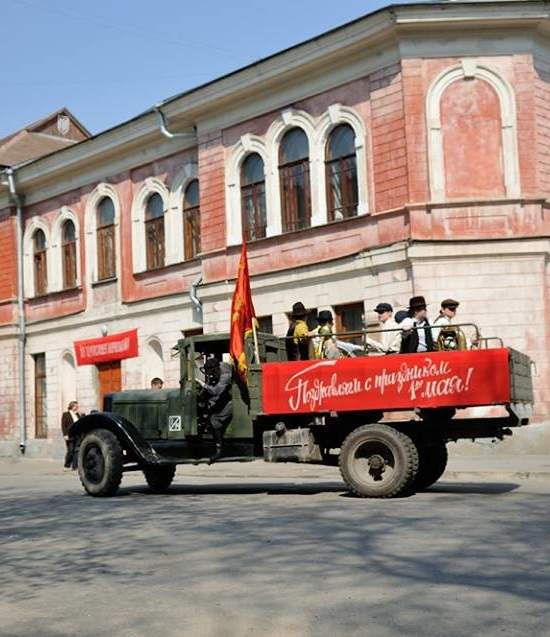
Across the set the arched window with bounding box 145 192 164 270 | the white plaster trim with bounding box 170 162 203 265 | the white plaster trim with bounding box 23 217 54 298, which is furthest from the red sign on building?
the white plaster trim with bounding box 23 217 54 298

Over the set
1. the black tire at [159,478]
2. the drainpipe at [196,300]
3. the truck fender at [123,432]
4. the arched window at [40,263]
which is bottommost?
the black tire at [159,478]

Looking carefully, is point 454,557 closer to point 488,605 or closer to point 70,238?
point 488,605

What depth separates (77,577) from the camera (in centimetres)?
730

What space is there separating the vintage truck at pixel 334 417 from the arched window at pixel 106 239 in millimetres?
15106

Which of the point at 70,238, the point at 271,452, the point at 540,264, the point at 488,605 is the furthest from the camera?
the point at 70,238

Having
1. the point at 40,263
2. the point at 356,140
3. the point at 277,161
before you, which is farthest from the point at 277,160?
the point at 40,263

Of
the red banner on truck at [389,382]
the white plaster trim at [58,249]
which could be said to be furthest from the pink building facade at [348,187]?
the red banner on truck at [389,382]

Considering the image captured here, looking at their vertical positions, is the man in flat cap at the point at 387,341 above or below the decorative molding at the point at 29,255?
below

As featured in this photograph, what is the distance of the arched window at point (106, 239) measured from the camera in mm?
29094

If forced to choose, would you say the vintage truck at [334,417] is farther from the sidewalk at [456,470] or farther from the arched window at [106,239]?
the arched window at [106,239]

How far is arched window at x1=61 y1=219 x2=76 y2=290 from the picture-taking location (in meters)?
30.7

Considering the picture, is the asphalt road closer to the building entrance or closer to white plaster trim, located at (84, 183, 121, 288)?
the building entrance

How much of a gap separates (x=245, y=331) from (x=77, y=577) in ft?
20.6

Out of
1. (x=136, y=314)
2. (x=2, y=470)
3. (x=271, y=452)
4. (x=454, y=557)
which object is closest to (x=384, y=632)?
(x=454, y=557)
